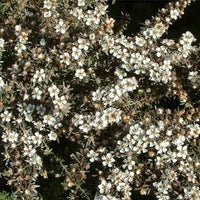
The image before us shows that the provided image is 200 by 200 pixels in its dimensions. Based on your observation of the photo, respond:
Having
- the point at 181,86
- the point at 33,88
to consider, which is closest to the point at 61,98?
the point at 33,88

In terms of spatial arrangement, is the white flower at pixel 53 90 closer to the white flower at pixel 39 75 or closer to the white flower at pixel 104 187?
the white flower at pixel 39 75

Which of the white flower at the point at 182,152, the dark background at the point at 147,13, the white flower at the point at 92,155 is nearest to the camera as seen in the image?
the white flower at the point at 182,152

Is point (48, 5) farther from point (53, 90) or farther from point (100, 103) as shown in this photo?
point (100, 103)

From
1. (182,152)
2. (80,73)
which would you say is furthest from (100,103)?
(182,152)

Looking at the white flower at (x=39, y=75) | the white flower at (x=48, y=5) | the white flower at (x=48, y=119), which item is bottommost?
the white flower at (x=48, y=119)

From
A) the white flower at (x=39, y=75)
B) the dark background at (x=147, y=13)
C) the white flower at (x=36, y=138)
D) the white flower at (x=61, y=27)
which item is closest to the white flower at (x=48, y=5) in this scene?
the white flower at (x=61, y=27)

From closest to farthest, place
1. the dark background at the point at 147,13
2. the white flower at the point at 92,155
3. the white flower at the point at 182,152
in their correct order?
the white flower at the point at 182,152 → the white flower at the point at 92,155 → the dark background at the point at 147,13

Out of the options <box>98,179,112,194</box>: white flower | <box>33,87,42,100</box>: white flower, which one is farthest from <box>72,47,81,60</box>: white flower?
<box>98,179,112,194</box>: white flower

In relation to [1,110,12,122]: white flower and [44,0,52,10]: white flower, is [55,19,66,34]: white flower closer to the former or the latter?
[44,0,52,10]: white flower
